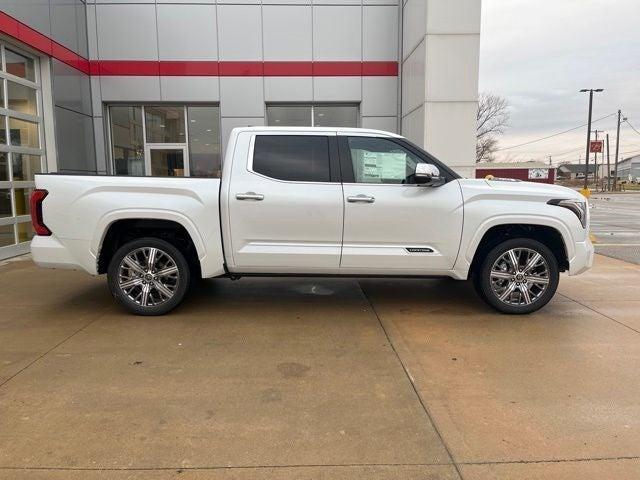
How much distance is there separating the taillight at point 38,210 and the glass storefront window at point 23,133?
531 cm

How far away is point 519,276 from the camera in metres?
5.39

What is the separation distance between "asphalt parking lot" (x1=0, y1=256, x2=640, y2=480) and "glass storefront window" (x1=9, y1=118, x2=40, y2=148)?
193 inches

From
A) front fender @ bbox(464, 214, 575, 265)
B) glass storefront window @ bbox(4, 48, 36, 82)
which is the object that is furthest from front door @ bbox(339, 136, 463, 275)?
glass storefront window @ bbox(4, 48, 36, 82)

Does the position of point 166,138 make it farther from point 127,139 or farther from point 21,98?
point 21,98

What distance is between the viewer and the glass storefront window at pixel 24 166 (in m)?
9.61

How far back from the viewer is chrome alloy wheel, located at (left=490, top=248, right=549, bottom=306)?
5.38 metres

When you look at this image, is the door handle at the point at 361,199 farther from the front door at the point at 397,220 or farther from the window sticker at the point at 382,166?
the window sticker at the point at 382,166

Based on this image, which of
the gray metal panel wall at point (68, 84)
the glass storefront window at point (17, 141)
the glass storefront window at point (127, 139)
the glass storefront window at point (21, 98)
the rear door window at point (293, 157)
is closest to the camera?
the rear door window at point (293, 157)

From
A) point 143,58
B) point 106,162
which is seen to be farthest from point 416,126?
point 106,162

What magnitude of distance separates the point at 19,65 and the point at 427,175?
8933mm

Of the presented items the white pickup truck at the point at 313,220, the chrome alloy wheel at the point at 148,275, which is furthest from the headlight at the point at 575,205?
the chrome alloy wheel at the point at 148,275

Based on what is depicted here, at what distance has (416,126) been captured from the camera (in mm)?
11641

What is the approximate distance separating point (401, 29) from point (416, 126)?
2987 millimetres

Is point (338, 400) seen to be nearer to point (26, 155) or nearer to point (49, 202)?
point (49, 202)
